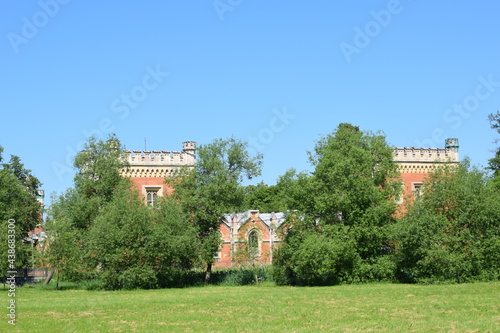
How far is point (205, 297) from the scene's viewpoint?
22781 millimetres

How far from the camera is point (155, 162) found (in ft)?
144

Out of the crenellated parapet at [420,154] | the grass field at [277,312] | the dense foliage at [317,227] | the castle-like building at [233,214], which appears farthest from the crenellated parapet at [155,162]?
the grass field at [277,312]

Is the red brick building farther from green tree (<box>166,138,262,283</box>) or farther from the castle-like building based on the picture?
green tree (<box>166,138,262,283</box>)

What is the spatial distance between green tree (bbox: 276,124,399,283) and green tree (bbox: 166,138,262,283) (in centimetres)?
378

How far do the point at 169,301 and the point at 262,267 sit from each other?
13.0 meters

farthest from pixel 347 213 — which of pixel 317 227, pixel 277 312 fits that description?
pixel 277 312

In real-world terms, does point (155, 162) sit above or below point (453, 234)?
above

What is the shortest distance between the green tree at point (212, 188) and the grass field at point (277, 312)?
29.6ft

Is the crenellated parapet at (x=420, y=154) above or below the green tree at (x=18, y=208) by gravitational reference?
above

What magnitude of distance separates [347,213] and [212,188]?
7.30 metres

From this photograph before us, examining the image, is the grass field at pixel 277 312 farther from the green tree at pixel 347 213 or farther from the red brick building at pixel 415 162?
the red brick building at pixel 415 162

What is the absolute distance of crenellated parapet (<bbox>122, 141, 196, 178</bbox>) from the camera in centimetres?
4366

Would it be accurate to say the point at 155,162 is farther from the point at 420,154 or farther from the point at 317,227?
the point at 420,154

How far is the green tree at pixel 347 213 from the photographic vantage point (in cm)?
2909
